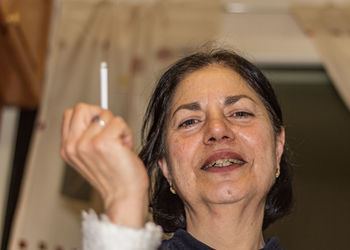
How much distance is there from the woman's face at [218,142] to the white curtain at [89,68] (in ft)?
3.11

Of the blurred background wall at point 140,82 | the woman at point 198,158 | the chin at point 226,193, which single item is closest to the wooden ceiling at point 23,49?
the blurred background wall at point 140,82

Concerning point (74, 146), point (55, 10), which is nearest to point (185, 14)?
point (55, 10)

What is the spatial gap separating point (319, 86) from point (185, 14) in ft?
2.35

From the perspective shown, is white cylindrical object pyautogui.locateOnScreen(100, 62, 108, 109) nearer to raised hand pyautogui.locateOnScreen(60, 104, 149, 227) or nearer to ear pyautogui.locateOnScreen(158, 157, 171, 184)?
raised hand pyautogui.locateOnScreen(60, 104, 149, 227)

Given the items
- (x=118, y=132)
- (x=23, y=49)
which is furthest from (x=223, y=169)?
(x=23, y=49)

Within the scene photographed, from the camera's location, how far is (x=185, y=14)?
8.69 ft

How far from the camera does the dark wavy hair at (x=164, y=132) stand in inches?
55.2

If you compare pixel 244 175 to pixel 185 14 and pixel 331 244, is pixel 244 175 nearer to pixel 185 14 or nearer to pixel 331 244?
pixel 331 244

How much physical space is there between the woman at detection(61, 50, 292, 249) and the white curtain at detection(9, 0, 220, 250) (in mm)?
870

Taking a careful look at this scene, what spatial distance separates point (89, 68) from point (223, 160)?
142 centimetres

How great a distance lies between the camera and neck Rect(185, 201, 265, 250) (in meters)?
1.24

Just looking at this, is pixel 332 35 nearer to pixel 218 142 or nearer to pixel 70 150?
pixel 218 142

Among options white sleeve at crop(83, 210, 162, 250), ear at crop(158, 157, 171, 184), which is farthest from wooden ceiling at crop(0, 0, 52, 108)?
white sleeve at crop(83, 210, 162, 250)

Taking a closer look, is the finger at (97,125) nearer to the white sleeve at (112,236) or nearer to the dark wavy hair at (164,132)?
the white sleeve at (112,236)
